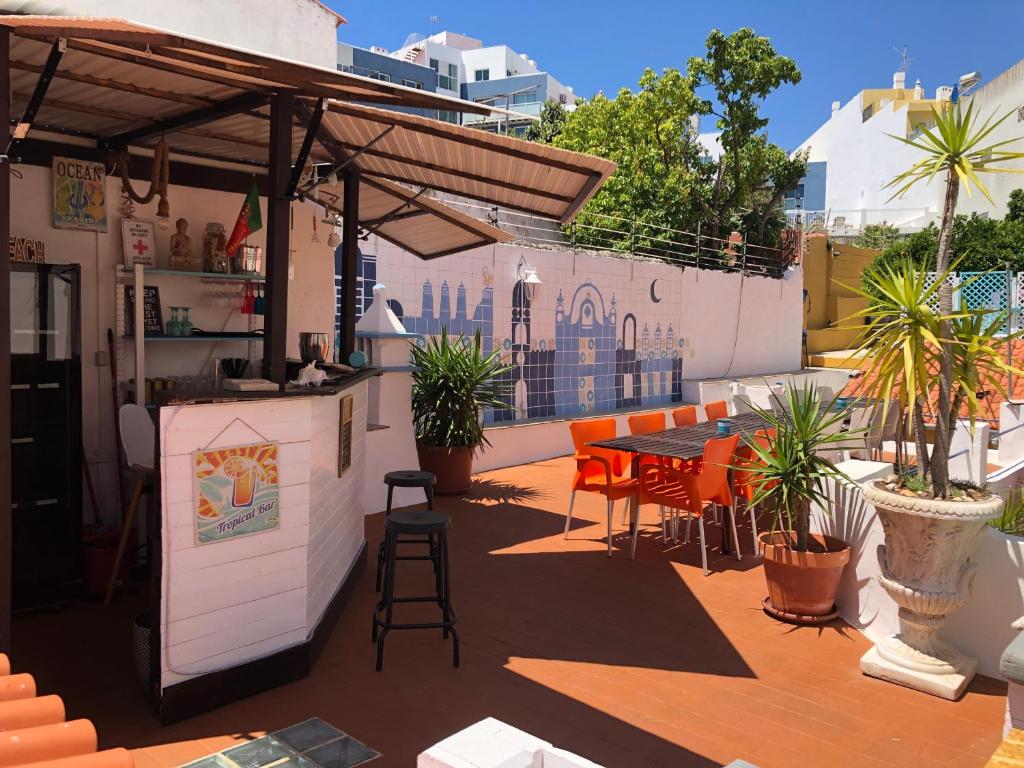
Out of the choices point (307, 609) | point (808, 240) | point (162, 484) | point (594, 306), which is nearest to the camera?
point (162, 484)

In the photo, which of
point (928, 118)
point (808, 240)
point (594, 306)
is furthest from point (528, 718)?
point (928, 118)

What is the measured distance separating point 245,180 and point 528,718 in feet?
15.2

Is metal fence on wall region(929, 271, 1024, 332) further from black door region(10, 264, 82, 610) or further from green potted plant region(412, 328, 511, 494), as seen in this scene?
black door region(10, 264, 82, 610)

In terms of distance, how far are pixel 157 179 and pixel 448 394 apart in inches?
133

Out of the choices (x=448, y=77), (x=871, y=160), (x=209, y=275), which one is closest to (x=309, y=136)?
(x=209, y=275)

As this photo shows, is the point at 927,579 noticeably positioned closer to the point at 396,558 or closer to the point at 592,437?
the point at 396,558

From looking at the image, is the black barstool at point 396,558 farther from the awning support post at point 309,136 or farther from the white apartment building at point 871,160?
the white apartment building at point 871,160

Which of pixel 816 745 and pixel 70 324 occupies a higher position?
pixel 70 324

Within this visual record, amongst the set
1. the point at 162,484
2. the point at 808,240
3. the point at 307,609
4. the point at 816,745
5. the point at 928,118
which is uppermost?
the point at 928,118

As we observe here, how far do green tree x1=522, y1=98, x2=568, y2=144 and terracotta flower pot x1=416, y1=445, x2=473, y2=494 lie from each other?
2091cm

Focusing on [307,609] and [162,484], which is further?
[307,609]

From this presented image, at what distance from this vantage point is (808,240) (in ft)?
69.7

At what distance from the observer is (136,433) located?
497 centimetres

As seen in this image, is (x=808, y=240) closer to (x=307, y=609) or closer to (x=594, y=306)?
(x=594, y=306)
